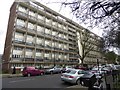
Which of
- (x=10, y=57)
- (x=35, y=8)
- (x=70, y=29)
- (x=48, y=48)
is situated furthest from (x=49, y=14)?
(x=10, y=57)

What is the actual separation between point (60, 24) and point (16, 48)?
24598mm

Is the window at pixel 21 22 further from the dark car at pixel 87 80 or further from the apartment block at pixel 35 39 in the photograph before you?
the dark car at pixel 87 80

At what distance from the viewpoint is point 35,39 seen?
4459 centimetres

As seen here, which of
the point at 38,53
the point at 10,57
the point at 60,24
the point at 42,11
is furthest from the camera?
the point at 60,24

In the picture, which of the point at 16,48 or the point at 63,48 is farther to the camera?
the point at 63,48

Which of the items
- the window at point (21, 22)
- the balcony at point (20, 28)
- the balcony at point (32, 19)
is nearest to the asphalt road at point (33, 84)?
the balcony at point (20, 28)

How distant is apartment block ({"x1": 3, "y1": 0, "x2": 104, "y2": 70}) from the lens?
126ft

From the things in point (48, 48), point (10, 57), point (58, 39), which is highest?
point (58, 39)

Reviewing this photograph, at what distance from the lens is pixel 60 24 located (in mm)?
58594

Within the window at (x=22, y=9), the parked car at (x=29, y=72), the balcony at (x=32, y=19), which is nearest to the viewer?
the parked car at (x=29, y=72)

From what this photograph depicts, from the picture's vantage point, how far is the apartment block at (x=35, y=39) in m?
38.3

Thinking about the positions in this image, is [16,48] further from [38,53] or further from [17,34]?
[38,53]

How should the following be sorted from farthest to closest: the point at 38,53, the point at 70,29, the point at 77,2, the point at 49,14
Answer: the point at 70,29
the point at 49,14
the point at 38,53
the point at 77,2

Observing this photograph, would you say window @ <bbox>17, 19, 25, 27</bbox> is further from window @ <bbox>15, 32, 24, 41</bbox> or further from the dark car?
the dark car
